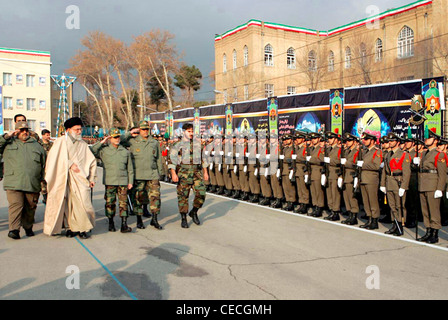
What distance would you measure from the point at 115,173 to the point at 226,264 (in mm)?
3057

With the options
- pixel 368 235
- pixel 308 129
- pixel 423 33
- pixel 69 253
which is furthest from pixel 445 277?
pixel 423 33

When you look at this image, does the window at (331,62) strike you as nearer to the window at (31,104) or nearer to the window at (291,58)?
the window at (291,58)

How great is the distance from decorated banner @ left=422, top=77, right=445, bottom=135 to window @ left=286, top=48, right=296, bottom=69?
3633 cm

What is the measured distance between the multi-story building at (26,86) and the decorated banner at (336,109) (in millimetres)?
49890

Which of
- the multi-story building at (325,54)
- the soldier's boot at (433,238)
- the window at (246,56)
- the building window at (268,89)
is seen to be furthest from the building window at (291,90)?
the soldier's boot at (433,238)

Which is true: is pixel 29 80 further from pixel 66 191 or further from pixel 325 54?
pixel 66 191

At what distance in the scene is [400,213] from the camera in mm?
8250

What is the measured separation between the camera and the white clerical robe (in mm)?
7152

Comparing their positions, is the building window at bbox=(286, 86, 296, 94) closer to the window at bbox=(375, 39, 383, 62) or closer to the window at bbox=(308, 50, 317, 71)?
the window at bbox=(308, 50, 317, 71)

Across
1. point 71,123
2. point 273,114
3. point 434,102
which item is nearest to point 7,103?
point 273,114

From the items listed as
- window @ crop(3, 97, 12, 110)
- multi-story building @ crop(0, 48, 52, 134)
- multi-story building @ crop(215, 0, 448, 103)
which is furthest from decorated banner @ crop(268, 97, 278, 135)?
window @ crop(3, 97, 12, 110)

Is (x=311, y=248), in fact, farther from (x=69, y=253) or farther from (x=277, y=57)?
(x=277, y=57)

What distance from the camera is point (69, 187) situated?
731 centimetres

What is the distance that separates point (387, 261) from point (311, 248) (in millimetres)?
1180
